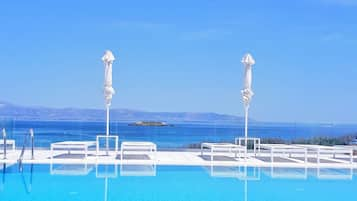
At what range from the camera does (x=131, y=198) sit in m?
8.34

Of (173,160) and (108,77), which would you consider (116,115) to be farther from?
(173,160)

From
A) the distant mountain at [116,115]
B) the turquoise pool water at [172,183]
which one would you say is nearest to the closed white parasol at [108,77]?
the turquoise pool water at [172,183]

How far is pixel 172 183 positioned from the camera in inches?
389

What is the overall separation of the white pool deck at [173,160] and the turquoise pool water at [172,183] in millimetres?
555

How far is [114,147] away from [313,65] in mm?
24942

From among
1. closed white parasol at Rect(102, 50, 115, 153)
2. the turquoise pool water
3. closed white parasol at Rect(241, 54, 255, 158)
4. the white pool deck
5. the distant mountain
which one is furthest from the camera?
the distant mountain

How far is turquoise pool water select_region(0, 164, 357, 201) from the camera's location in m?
8.59

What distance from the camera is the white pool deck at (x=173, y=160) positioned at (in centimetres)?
1220

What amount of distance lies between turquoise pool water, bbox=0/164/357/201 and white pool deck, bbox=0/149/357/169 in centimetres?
56

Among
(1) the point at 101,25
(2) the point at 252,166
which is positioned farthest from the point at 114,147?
(1) the point at 101,25

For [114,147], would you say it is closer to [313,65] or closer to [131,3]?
[131,3]

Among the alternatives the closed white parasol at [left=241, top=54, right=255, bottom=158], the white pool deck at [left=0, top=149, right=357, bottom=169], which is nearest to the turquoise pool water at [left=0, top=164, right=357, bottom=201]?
the white pool deck at [left=0, top=149, right=357, bottom=169]

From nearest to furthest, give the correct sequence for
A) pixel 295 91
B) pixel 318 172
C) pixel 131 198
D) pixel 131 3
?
1. pixel 131 198
2. pixel 318 172
3. pixel 131 3
4. pixel 295 91

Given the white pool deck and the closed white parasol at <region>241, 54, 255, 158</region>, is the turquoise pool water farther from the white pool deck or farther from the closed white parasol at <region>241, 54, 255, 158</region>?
the closed white parasol at <region>241, 54, 255, 158</region>
